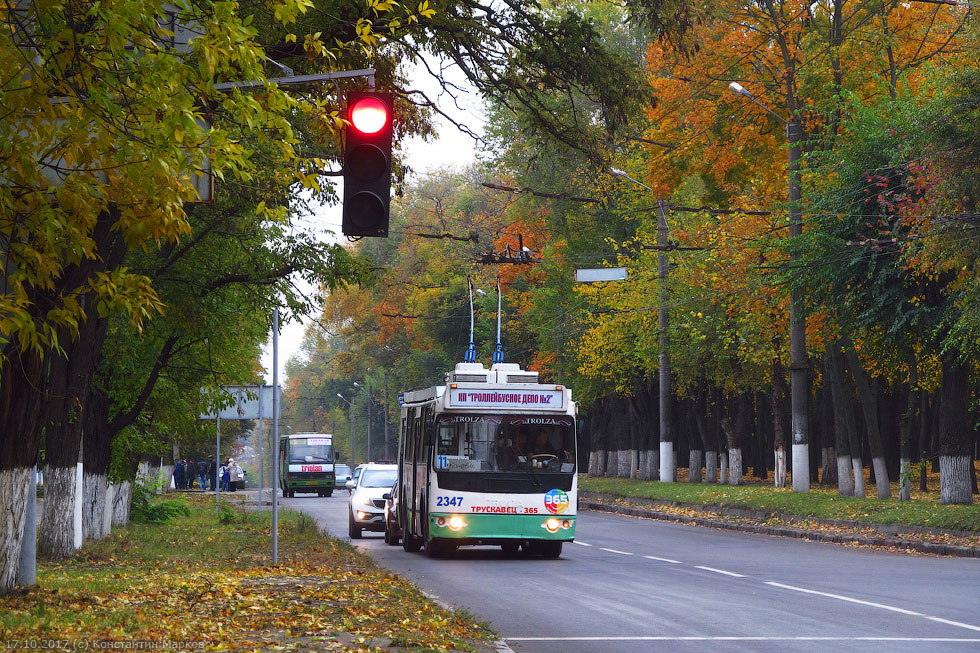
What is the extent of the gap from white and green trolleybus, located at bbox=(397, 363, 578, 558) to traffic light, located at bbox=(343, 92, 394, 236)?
1152cm

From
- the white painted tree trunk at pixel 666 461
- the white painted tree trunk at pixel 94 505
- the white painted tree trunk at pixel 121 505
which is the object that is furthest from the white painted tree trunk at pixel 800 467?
the white painted tree trunk at pixel 94 505

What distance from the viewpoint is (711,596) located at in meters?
14.9

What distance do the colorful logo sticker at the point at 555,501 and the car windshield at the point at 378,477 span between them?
9.08 metres

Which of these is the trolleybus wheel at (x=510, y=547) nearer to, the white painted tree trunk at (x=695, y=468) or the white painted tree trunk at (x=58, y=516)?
the white painted tree trunk at (x=58, y=516)

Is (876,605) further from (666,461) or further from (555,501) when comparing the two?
(666,461)

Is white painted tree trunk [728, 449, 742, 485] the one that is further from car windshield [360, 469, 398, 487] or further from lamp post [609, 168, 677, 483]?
car windshield [360, 469, 398, 487]

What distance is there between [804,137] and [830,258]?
602cm

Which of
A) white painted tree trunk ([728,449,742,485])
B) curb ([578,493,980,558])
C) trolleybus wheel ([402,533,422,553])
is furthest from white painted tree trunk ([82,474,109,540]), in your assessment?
white painted tree trunk ([728,449,742,485])

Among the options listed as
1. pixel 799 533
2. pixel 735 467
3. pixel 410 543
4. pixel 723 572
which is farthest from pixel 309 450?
pixel 723 572

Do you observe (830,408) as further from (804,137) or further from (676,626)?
(676,626)

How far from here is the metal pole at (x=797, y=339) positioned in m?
31.3

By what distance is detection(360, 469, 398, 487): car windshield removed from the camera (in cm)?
2958

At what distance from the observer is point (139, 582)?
14109 millimetres

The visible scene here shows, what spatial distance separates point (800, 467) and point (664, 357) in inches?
472
